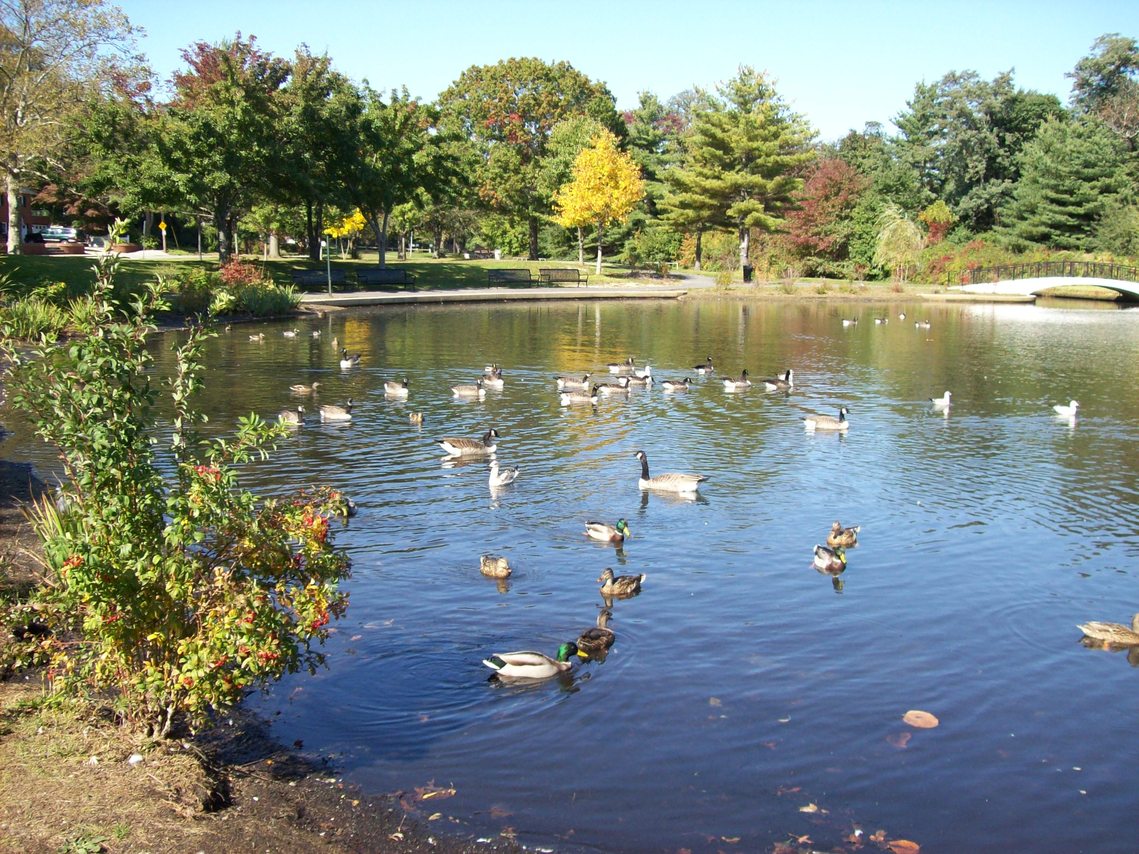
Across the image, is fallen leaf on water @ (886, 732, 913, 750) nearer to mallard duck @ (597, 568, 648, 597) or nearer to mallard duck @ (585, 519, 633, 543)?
mallard duck @ (597, 568, 648, 597)

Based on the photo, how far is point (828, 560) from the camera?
48.2 ft

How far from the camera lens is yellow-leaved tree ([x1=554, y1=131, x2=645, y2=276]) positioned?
259ft

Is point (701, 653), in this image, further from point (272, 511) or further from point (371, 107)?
point (371, 107)

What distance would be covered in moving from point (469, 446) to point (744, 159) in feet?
214

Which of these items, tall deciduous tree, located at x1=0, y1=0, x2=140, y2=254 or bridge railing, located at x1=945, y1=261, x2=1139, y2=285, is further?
bridge railing, located at x1=945, y1=261, x2=1139, y2=285

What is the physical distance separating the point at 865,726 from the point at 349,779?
5.33 m

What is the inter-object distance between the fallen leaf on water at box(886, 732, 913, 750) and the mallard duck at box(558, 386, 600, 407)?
1876cm

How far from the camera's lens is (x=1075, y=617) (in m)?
13.4

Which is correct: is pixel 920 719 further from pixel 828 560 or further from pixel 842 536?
pixel 842 536

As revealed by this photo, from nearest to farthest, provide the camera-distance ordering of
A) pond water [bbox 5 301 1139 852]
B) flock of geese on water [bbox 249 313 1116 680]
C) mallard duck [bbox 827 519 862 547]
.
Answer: pond water [bbox 5 301 1139 852] → flock of geese on water [bbox 249 313 1116 680] → mallard duck [bbox 827 519 862 547]

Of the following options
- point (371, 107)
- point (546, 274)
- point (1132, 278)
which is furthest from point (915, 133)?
point (371, 107)

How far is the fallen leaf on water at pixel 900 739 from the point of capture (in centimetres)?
988

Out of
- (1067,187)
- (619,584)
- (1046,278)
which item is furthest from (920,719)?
(1067,187)

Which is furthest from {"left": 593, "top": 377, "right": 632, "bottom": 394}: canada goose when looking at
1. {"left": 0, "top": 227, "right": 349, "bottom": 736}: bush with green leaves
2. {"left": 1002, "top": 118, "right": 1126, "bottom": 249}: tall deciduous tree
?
{"left": 1002, "top": 118, "right": 1126, "bottom": 249}: tall deciduous tree
